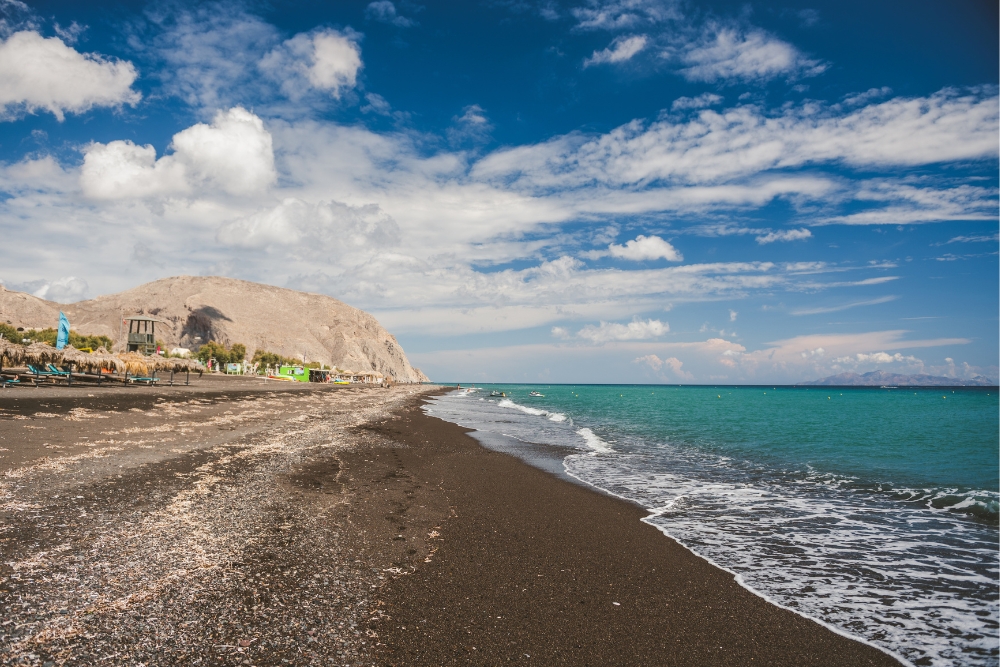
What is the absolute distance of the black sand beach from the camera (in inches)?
167

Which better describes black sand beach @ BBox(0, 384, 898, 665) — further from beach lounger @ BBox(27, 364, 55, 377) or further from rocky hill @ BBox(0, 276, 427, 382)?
rocky hill @ BBox(0, 276, 427, 382)

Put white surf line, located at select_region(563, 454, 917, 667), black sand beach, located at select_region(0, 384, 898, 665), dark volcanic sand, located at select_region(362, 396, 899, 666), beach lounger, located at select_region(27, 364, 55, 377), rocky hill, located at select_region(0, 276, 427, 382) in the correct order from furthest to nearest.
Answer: rocky hill, located at select_region(0, 276, 427, 382) → beach lounger, located at select_region(27, 364, 55, 377) → white surf line, located at select_region(563, 454, 917, 667) → dark volcanic sand, located at select_region(362, 396, 899, 666) → black sand beach, located at select_region(0, 384, 898, 665)

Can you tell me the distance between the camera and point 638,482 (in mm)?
13656

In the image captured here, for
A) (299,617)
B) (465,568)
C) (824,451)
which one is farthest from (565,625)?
(824,451)

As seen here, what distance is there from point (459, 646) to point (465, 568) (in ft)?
6.27

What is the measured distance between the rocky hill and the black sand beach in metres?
139

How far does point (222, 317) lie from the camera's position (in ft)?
490

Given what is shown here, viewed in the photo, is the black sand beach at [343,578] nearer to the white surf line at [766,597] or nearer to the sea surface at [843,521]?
the white surf line at [766,597]

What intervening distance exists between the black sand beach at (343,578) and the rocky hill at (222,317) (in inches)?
5475

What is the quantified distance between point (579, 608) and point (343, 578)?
2.71 metres

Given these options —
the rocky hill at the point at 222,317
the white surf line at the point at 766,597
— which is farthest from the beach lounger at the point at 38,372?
the rocky hill at the point at 222,317

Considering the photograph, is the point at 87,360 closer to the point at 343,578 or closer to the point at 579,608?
the point at 343,578

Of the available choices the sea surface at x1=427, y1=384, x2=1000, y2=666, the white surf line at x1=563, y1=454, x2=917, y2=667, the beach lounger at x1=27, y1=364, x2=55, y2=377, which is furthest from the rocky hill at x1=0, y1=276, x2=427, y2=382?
the white surf line at x1=563, y1=454, x2=917, y2=667

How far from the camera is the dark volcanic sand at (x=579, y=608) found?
4.46 metres
